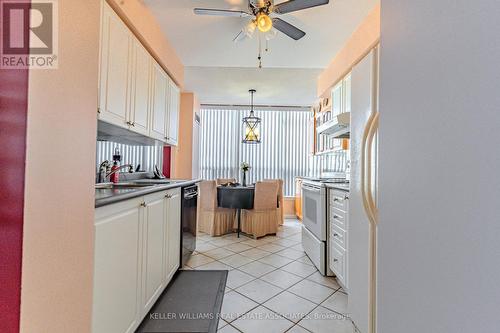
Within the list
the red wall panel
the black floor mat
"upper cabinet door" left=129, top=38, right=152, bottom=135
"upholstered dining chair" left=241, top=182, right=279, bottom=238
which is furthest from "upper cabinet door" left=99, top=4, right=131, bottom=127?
"upholstered dining chair" left=241, top=182, right=279, bottom=238

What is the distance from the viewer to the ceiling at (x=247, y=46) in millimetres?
2285

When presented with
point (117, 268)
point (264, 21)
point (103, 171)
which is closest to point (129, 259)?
point (117, 268)

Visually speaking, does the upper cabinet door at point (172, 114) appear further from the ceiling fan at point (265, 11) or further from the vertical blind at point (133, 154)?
the ceiling fan at point (265, 11)

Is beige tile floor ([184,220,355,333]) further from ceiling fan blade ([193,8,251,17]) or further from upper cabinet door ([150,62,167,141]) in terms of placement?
ceiling fan blade ([193,8,251,17])

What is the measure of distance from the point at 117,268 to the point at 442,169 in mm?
1441

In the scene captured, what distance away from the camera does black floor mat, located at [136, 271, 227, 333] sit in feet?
5.68

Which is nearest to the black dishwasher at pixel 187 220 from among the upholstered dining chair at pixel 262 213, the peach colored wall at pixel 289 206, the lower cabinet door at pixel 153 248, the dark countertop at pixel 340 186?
the lower cabinet door at pixel 153 248

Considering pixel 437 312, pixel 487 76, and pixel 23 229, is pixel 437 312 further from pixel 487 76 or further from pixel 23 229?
pixel 23 229

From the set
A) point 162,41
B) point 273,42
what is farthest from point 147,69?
point 273,42

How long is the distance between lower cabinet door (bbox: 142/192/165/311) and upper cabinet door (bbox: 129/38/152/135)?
664mm

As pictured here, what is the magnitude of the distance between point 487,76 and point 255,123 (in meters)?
4.24

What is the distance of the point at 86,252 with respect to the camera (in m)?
0.95

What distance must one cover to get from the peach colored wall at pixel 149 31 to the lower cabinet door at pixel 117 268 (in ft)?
4.51

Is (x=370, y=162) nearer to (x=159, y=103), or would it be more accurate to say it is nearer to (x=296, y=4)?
(x=296, y=4)
